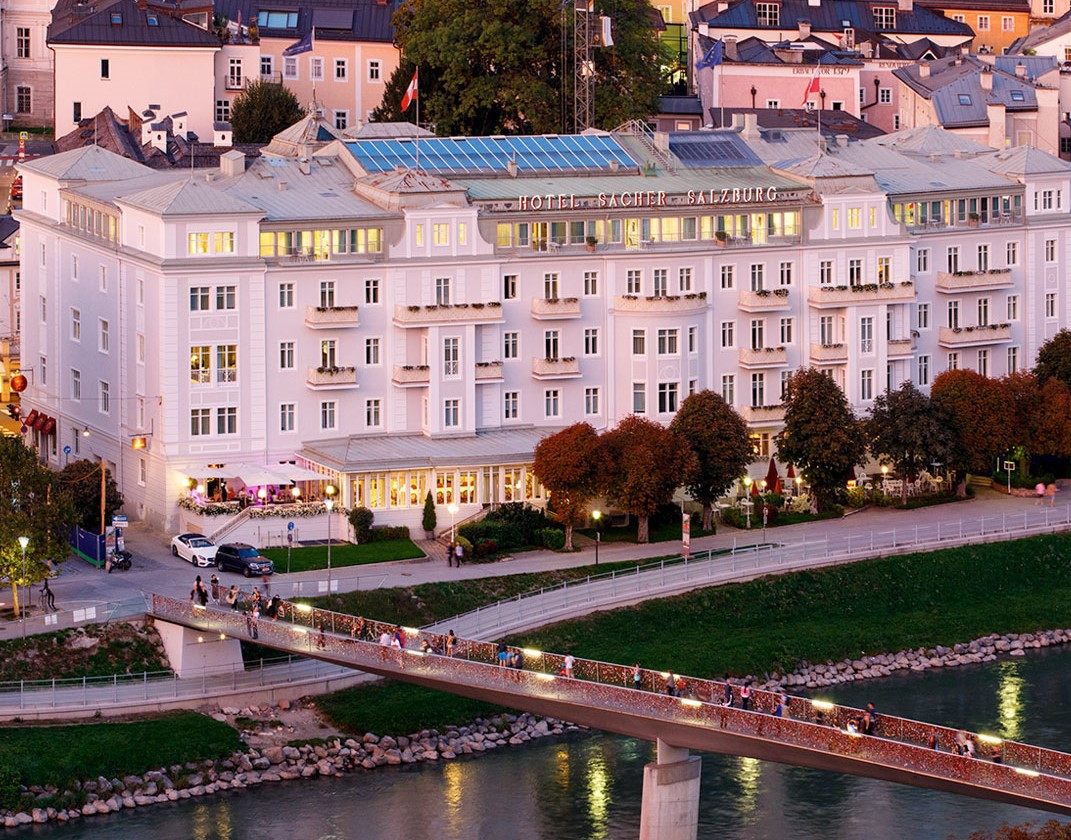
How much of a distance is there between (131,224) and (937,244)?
37.5 meters

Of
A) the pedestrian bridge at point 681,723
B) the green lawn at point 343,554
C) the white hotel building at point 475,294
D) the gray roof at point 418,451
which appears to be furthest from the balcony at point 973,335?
the pedestrian bridge at point 681,723

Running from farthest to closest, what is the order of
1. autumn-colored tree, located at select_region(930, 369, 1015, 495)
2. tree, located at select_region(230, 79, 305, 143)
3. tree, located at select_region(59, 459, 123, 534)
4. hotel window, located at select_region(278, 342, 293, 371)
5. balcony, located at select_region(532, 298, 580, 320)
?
1. tree, located at select_region(230, 79, 305, 143)
2. autumn-colored tree, located at select_region(930, 369, 1015, 495)
3. balcony, located at select_region(532, 298, 580, 320)
4. hotel window, located at select_region(278, 342, 293, 371)
5. tree, located at select_region(59, 459, 123, 534)

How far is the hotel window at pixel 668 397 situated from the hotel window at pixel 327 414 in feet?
47.6

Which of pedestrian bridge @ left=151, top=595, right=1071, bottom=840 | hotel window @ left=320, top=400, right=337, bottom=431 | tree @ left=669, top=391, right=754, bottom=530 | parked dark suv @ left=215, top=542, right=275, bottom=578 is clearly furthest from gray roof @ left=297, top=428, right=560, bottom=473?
pedestrian bridge @ left=151, top=595, right=1071, bottom=840

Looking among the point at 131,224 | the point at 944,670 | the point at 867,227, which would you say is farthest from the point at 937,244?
the point at 131,224

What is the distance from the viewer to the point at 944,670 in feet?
402

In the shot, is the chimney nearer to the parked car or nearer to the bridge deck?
the parked car

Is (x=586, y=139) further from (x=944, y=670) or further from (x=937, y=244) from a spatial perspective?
(x=944, y=670)

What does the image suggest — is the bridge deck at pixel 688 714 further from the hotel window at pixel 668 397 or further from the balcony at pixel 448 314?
the hotel window at pixel 668 397

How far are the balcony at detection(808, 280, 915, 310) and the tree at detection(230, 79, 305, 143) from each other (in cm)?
4361

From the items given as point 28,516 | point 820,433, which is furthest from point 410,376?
point 28,516

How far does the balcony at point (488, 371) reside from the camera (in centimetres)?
13200

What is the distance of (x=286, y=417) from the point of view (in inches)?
5069

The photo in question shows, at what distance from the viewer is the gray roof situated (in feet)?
416
